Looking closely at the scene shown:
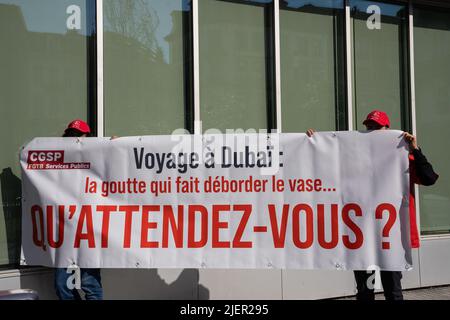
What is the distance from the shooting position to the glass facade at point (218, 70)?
16.2ft

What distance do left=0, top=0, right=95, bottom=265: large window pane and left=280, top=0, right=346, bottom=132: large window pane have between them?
2.42 meters

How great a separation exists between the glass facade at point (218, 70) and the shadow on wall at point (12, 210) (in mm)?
10

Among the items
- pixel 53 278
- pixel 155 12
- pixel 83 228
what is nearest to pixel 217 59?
pixel 155 12

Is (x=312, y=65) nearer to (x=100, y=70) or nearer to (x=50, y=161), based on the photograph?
(x=100, y=70)

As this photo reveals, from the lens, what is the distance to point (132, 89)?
17.6 ft

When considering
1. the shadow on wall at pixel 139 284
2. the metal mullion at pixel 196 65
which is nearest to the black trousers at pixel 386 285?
the shadow on wall at pixel 139 284

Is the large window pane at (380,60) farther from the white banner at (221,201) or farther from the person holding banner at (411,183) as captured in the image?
the white banner at (221,201)

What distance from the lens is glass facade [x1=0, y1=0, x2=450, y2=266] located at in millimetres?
4941

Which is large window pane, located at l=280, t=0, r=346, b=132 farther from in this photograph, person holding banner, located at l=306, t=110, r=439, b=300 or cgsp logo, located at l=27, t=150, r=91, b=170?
cgsp logo, located at l=27, t=150, r=91, b=170

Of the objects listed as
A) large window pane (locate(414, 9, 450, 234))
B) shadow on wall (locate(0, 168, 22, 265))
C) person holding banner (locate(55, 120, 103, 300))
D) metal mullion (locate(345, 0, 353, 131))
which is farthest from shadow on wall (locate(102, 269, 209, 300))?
large window pane (locate(414, 9, 450, 234))

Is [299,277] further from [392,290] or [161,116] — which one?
[161,116]

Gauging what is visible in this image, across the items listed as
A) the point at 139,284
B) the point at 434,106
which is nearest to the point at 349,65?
the point at 434,106

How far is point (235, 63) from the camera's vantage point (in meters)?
5.80

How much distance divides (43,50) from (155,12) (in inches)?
53.3
